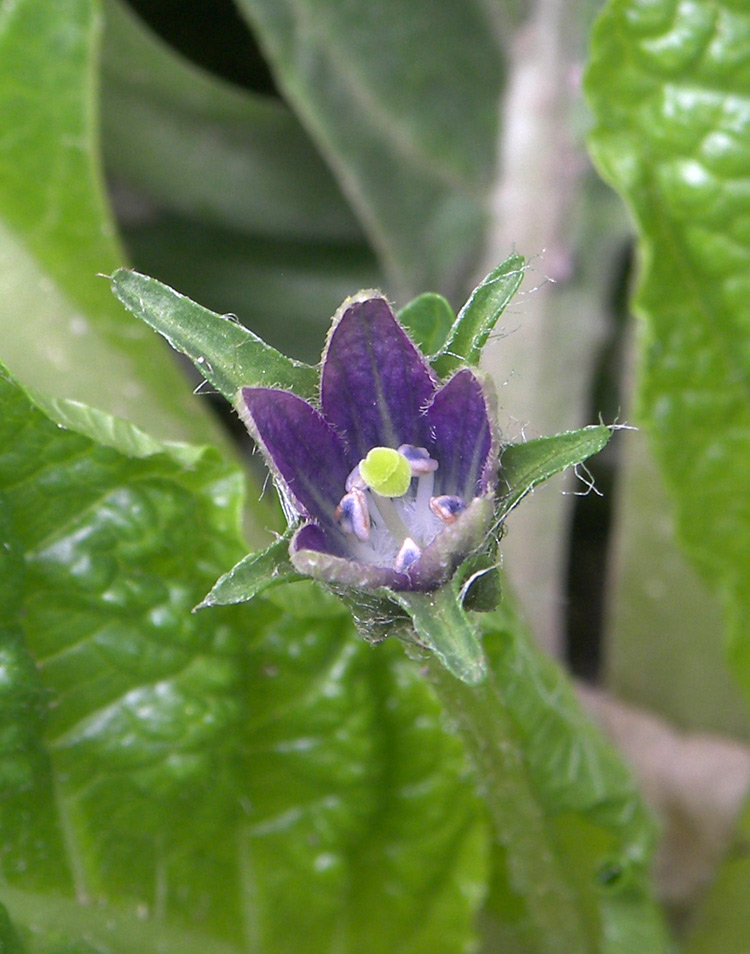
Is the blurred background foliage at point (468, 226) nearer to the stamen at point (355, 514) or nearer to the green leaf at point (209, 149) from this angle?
the green leaf at point (209, 149)

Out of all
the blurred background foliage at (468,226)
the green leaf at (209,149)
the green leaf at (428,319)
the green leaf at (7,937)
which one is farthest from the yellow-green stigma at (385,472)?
the green leaf at (209,149)

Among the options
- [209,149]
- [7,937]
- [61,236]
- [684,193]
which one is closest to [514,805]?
[7,937]

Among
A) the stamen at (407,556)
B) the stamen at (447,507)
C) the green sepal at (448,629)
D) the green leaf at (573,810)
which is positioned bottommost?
the green leaf at (573,810)

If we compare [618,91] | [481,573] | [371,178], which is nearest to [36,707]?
[481,573]

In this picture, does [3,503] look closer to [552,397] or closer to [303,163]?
[552,397]

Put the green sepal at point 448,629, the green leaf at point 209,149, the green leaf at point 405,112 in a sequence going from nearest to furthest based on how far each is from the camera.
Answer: the green sepal at point 448,629 < the green leaf at point 405,112 < the green leaf at point 209,149

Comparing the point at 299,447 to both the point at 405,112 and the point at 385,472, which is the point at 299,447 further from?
the point at 405,112

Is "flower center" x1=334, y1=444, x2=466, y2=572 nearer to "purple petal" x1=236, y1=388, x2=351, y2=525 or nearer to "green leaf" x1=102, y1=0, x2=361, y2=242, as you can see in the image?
"purple petal" x1=236, y1=388, x2=351, y2=525
